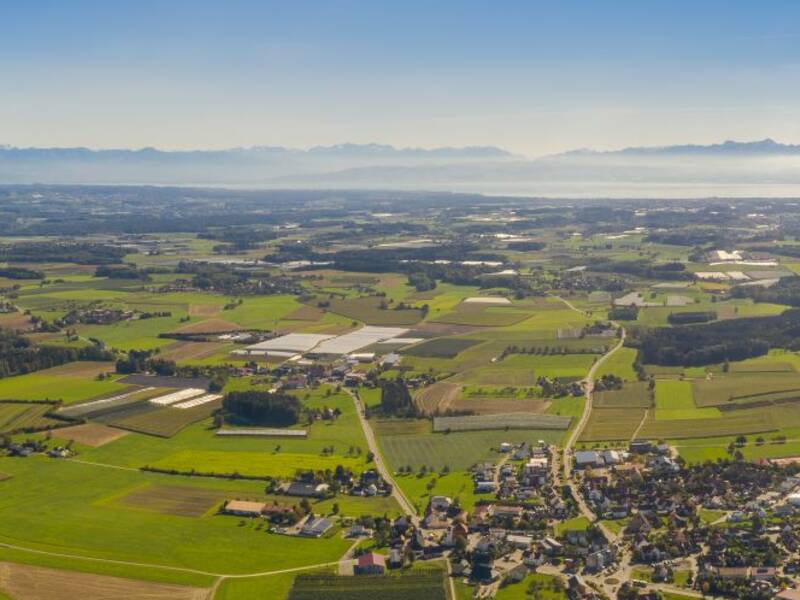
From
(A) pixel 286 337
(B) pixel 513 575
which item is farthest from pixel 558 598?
(A) pixel 286 337

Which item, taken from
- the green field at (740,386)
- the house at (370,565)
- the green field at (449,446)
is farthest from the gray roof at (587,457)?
the house at (370,565)

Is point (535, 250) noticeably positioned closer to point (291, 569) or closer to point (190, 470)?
point (190, 470)

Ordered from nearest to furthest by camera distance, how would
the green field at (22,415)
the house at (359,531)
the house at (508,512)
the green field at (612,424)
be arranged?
the house at (359,531), the house at (508,512), the green field at (612,424), the green field at (22,415)

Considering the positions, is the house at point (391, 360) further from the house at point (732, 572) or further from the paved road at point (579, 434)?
the house at point (732, 572)

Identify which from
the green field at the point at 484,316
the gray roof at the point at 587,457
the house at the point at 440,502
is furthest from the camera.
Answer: the green field at the point at 484,316

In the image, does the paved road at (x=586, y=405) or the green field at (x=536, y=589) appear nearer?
the green field at (x=536, y=589)

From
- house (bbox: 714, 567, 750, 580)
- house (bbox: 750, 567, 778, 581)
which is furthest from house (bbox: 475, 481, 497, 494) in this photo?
house (bbox: 750, 567, 778, 581)

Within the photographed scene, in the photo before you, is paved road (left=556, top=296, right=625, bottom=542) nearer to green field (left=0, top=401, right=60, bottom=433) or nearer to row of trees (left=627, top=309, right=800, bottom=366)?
row of trees (left=627, top=309, right=800, bottom=366)
